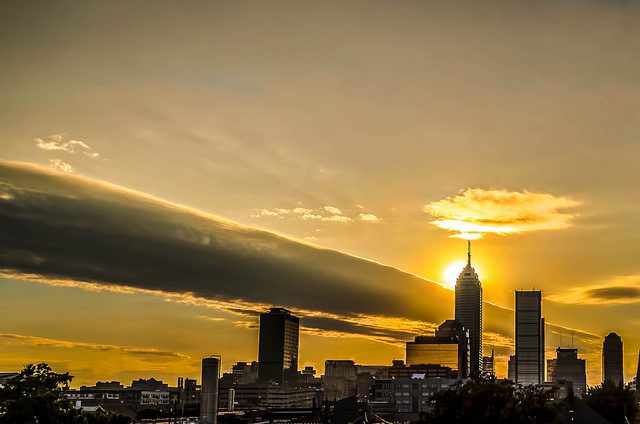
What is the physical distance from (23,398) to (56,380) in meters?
3.37

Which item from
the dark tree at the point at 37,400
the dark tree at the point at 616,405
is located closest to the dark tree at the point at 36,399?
the dark tree at the point at 37,400

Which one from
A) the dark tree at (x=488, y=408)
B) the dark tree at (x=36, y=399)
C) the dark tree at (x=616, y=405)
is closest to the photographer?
the dark tree at (x=36, y=399)

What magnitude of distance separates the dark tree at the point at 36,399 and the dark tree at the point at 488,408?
35.8 meters

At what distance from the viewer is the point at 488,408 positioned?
89.7m

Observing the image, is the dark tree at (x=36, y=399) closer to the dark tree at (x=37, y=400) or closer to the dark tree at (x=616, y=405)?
the dark tree at (x=37, y=400)

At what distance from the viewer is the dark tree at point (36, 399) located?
77812 mm

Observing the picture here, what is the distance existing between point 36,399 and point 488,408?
4159 cm

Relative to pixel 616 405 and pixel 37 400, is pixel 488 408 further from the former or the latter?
pixel 616 405

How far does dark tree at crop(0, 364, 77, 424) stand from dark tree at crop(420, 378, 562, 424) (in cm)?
3583

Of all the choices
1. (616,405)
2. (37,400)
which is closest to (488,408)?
(37,400)

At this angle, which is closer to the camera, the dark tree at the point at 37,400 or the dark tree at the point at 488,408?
the dark tree at the point at 37,400

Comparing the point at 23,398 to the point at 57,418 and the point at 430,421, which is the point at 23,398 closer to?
the point at 57,418

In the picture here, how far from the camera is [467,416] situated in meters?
90.9

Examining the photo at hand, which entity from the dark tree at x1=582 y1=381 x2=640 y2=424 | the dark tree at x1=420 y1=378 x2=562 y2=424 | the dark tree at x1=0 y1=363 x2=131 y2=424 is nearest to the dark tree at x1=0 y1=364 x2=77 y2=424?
the dark tree at x1=0 y1=363 x2=131 y2=424
